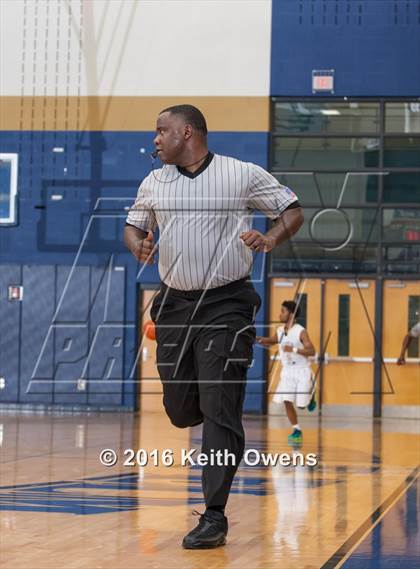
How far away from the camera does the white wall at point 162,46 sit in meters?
25.6

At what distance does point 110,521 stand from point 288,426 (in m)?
14.1

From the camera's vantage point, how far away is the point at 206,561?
626 centimetres

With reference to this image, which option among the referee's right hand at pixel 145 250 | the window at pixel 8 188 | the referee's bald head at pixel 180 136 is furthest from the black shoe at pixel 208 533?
the window at pixel 8 188

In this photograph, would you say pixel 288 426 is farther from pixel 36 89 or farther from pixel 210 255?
pixel 210 255

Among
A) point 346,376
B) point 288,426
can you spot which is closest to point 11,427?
point 288,426

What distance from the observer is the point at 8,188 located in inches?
994

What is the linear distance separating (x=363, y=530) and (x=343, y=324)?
17.9 meters

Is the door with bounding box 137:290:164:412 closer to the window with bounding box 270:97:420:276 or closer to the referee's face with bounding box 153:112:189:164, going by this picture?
the window with bounding box 270:97:420:276

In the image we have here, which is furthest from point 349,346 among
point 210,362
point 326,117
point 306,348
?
point 210,362

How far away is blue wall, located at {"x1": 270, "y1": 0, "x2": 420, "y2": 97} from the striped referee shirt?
Result: 737 inches

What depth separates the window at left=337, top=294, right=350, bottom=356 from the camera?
25344 mm

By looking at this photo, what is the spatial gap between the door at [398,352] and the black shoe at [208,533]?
18533 millimetres

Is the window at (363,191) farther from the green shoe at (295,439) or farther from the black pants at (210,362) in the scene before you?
the black pants at (210,362)

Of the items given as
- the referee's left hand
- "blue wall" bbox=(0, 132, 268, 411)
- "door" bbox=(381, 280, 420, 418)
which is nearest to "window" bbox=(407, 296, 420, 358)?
"door" bbox=(381, 280, 420, 418)
